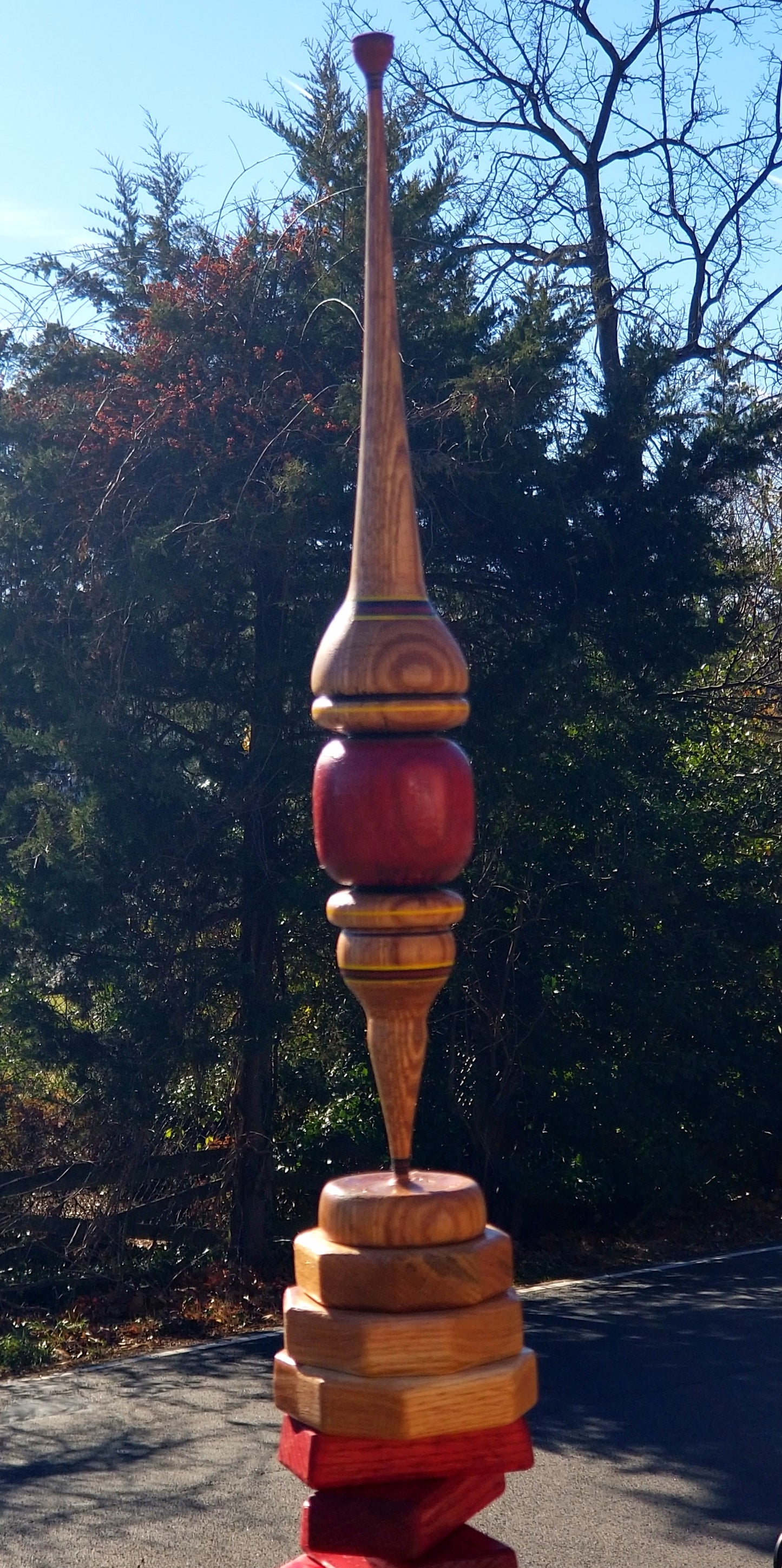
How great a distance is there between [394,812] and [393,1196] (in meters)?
0.34

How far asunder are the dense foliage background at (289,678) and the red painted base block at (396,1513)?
7.00 m

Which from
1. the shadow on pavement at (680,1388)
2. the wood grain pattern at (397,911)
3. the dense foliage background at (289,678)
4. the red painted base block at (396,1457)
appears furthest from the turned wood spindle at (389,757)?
the dense foliage background at (289,678)

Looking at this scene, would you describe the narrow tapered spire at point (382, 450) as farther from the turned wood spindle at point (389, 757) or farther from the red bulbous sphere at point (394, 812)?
the red bulbous sphere at point (394, 812)

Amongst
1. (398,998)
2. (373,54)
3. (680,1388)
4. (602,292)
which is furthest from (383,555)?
(602,292)

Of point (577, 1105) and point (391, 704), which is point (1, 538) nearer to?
point (577, 1105)

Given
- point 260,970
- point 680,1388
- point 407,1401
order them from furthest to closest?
point 260,970
point 680,1388
point 407,1401

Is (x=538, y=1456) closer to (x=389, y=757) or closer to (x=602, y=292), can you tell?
(x=389, y=757)

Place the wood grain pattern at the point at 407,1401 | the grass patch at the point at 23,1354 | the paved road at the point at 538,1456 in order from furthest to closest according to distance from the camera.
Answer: the grass patch at the point at 23,1354, the paved road at the point at 538,1456, the wood grain pattern at the point at 407,1401

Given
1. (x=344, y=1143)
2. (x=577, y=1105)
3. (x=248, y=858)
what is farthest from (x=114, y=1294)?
(x=577, y=1105)

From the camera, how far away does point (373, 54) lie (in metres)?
1.40

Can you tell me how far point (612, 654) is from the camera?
30.9 feet

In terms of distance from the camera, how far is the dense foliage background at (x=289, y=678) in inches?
328

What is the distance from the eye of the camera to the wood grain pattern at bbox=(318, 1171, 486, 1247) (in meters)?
1.23

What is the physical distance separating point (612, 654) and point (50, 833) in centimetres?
383
